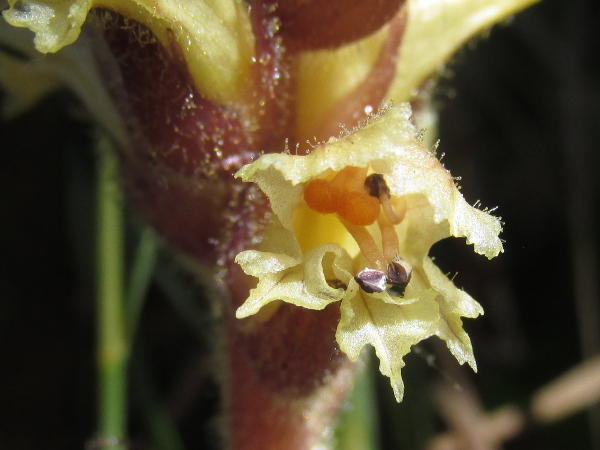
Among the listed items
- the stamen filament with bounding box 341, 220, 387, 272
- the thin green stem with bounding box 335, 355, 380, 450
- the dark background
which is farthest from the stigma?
the dark background

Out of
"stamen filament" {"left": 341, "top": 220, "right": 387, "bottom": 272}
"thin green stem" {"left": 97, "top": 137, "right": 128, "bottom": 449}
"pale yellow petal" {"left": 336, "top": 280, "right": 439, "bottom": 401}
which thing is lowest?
"pale yellow petal" {"left": 336, "top": 280, "right": 439, "bottom": 401}

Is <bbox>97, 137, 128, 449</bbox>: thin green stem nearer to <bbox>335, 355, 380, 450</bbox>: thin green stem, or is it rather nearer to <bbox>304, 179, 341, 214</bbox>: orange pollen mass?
<bbox>335, 355, 380, 450</bbox>: thin green stem

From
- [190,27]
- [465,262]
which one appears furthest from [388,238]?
[465,262]

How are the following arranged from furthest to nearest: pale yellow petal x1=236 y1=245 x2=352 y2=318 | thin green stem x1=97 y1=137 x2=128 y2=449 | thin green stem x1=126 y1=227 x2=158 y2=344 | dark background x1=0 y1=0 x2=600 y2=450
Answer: dark background x1=0 y1=0 x2=600 y2=450 → thin green stem x1=126 y1=227 x2=158 y2=344 → thin green stem x1=97 y1=137 x2=128 y2=449 → pale yellow petal x1=236 y1=245 x2=352 y2=318

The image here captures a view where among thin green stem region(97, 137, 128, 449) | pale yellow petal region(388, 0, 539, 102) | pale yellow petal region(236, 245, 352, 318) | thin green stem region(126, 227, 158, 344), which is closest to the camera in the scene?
pale yellow petal region(236, 245, 352, 318)

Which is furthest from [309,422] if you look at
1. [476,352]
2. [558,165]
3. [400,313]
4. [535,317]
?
[558,165]

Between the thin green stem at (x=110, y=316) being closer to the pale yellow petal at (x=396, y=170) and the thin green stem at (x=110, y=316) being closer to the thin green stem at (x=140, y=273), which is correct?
the thin green stem at (x=140, y=273)

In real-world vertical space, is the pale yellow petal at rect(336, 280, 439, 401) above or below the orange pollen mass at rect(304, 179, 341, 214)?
below

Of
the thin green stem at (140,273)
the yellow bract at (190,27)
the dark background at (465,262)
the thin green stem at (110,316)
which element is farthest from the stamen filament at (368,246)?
the dark background at (465,262)

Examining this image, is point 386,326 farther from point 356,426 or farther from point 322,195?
point 356,426
